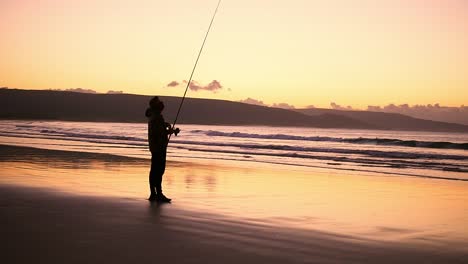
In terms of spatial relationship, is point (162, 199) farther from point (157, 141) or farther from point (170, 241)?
point (170, 241)

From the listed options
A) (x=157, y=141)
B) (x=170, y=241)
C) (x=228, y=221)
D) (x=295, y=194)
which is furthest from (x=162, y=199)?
(x=170, y=241)

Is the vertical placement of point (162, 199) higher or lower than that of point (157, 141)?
lower

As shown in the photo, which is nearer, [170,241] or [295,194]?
[170,241]

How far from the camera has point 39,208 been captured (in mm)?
8359

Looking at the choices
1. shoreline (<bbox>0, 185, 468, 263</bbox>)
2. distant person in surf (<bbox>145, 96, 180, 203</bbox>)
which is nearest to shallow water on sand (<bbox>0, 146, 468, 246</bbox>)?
distant person in surf (<bbox>145, 96, 180, 203</bbox>)

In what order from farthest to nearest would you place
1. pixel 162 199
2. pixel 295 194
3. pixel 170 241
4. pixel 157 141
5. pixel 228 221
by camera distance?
pixel 295 194 → pixel 157 141 → pixel 162 199 → pixel 228 221 → pixel 170 241

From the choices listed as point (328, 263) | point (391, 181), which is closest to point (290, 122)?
point (391, 181)

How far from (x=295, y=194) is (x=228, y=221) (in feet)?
12.3

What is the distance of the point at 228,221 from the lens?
7.77 meters

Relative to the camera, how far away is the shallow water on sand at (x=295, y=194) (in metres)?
7.82

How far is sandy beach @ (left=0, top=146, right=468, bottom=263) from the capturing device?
5812mm

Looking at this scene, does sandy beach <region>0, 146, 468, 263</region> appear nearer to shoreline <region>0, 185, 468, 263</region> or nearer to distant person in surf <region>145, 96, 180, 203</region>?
shoreline <region>0, 185, 468, 263</region>

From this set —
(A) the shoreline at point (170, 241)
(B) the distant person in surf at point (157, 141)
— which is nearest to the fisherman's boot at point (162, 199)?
(B) the distant person in surf at point (157, 141)

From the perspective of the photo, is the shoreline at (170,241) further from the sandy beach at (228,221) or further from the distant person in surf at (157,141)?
the distant person in surf at (157,141)
